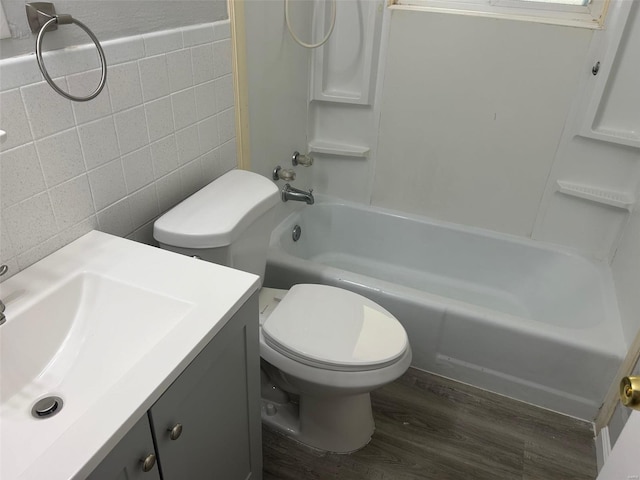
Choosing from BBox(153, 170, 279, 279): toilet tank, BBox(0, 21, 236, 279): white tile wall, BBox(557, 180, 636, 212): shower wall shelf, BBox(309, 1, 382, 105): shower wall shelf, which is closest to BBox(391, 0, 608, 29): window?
BBox(309, 1, 382, 105): shower wall shelf

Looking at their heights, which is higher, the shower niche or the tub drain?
the shower niche

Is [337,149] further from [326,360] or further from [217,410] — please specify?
[217,410]

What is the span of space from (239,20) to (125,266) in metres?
0.87

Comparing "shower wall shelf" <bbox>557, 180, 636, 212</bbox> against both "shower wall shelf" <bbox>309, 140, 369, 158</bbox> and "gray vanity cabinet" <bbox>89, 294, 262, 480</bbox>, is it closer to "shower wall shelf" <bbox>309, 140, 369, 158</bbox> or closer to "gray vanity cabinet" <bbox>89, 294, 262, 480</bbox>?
"shower wall shelf" <bbox>309, 140, 369, 158</bbox>

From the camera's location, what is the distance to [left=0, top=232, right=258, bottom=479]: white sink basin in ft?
2.43

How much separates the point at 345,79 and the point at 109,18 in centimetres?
126

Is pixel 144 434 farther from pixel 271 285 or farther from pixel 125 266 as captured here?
pixel 271 285

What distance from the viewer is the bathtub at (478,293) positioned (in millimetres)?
1648

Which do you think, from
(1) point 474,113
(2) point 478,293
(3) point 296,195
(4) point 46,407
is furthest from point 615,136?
(4) point 46,407

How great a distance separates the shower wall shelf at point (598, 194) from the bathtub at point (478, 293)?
0.26 m

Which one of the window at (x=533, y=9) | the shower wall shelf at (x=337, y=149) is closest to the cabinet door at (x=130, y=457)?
the shower wall shelf at (x=337, y=149)

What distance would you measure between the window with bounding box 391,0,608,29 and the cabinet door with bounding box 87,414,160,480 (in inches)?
71.3

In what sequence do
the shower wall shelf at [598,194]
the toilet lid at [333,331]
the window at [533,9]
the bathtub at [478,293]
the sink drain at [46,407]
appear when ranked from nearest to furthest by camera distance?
the sink drain at [46,407], the toilet lid at [333,331], the bathtub at [478,293], the window at [533,9], the shower wall shelf at [598,194]

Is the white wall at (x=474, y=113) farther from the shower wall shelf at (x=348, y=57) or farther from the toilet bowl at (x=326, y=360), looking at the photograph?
the toilet bowl at (x=326, y=360)
